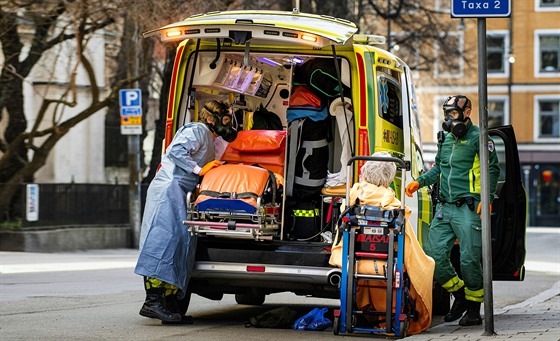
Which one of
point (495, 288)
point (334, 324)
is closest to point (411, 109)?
point (334, 324)

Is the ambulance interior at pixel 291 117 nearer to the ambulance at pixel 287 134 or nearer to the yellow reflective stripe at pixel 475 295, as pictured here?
the ambulance at pixel 287 134

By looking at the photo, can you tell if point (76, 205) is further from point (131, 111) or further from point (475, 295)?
point (475, 295)

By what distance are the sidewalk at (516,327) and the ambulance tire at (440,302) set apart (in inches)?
20.3

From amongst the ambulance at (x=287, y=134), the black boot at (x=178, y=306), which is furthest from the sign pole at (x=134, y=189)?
the black boot at (x=178, y=306)

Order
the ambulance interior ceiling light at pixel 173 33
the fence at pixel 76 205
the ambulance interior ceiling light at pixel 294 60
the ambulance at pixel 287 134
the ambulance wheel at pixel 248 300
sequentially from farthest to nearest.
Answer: the fence at pixel 76 205
the ambulance wheel at pixel 248 300
the ambulance interior ceiling light at pixel 294 60
the ambulance interior ceiling light at pixel 173 33
the ambulance at pixel 287 134

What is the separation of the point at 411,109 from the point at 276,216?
2.06 m

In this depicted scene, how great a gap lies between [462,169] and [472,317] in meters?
1.29

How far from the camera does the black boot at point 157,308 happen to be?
10.5 metres

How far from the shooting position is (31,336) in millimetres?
9352

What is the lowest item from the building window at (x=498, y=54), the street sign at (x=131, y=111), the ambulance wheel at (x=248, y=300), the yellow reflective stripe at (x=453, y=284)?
the ambulance wheel at (x=248, y=300)

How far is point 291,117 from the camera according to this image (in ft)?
36.7

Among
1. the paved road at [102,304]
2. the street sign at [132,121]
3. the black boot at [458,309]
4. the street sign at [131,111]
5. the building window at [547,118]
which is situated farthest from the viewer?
the building window at [547,118]

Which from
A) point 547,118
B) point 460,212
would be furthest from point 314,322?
point 547,118

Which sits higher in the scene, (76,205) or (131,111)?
(131,111)
